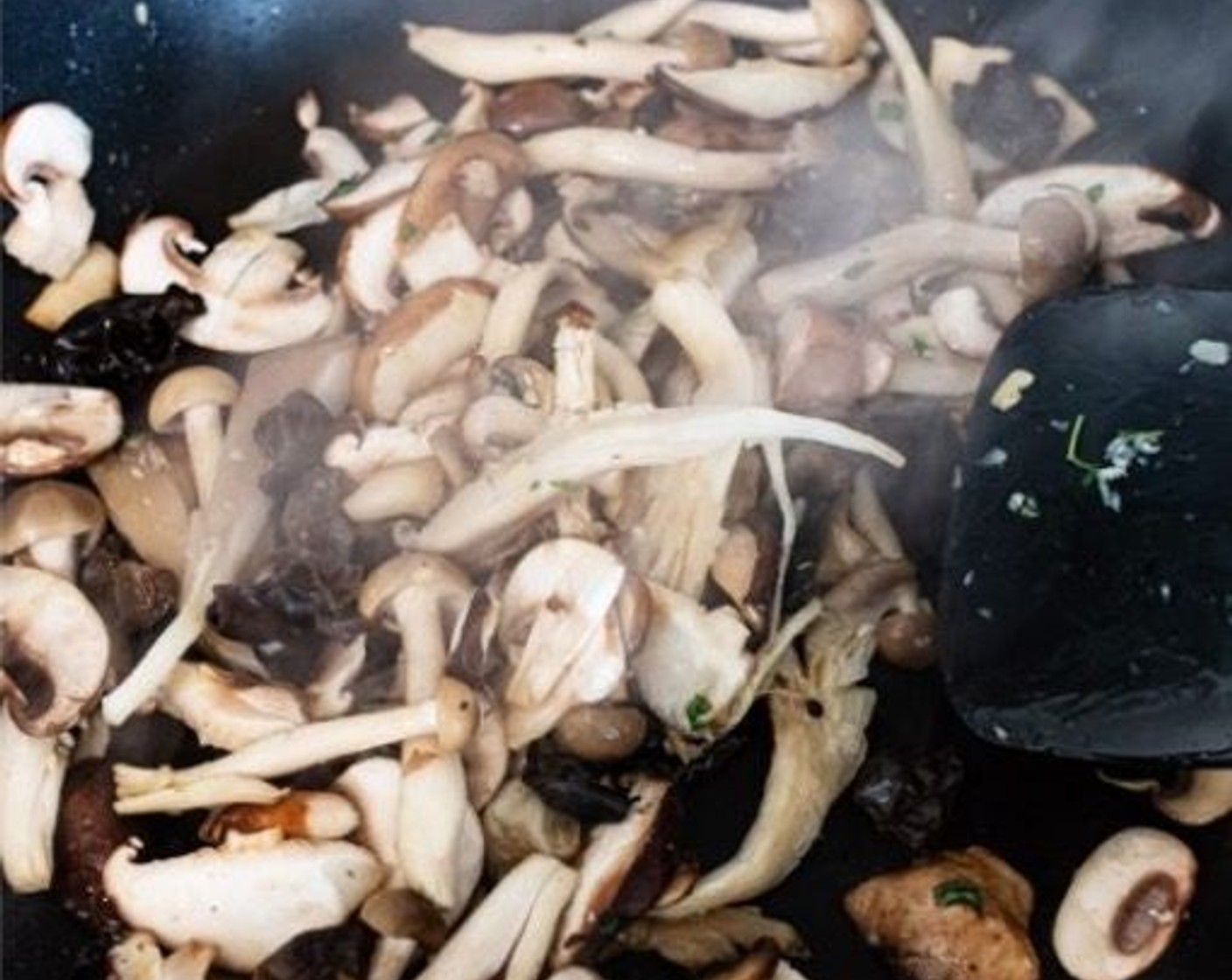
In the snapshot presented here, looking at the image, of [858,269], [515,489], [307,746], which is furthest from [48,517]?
[858,269]

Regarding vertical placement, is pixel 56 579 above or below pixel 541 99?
below

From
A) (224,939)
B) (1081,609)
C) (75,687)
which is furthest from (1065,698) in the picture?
(75,687)

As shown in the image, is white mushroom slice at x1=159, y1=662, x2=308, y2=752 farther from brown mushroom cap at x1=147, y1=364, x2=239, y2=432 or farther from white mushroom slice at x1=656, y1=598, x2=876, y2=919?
white mushroom slice at x1=656, y1=598, x2=876, y2=919

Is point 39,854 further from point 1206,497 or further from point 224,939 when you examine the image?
point 1206,497

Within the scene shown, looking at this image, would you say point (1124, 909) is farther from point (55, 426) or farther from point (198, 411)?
point (55, 426)

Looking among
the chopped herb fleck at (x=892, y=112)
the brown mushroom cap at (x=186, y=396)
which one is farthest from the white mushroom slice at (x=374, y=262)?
the chopped herb fleck at (x=892, y=112)

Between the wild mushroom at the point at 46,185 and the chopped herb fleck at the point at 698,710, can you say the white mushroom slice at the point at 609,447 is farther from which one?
the wild mushroom at the point at 46,185

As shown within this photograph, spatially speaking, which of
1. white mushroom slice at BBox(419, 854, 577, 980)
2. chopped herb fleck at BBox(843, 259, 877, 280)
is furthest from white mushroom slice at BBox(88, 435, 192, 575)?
chopped herb fleck at BBox(843, 259, 877, 280)
